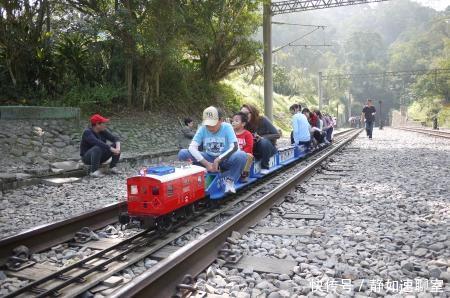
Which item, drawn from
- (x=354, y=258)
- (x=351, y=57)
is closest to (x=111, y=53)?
(x=354, y=258)

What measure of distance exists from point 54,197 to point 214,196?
9.31 feet

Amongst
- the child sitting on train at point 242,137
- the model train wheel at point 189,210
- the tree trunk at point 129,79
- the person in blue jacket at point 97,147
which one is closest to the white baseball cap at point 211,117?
the child sitting on train at point 242,137

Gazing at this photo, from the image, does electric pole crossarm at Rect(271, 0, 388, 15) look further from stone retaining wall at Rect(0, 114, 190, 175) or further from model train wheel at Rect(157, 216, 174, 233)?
model train wheel at Rect(157, 216, 174, 233)

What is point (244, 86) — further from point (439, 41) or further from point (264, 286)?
point (439, 41)

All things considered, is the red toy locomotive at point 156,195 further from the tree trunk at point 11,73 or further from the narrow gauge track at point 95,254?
the tree trunk at point 11,73

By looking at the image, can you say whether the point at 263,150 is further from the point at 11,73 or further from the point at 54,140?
the point at 11,73

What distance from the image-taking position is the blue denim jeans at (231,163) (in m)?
5.94

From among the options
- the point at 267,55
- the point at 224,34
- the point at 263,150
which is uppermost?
the point at 224,34

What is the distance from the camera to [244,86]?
33312 mm

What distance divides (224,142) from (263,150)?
1947 mm

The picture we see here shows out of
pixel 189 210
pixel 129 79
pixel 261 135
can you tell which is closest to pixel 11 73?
pixel 129 79

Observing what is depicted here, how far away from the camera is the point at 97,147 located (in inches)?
329

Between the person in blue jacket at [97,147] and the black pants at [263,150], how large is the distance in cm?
310

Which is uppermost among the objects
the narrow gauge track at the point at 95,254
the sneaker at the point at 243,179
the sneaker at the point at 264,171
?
the sneaker at the point at 243,179
